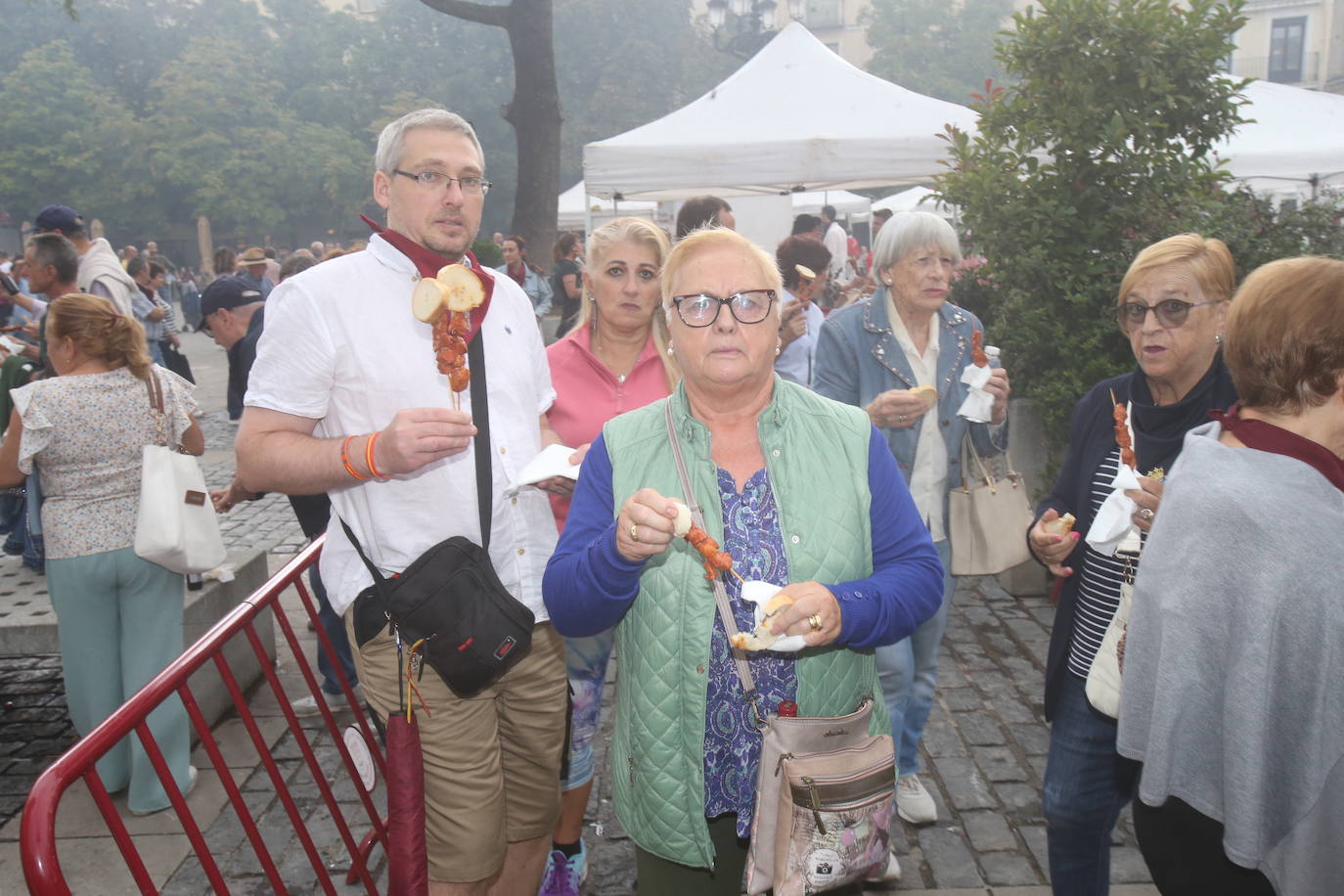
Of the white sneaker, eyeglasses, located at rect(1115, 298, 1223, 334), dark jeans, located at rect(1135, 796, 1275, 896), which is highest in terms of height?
eyeglasses, located at rect(1115, 298, 1223, 334)

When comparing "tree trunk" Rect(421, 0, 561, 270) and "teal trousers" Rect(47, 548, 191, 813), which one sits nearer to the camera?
"teal trousers" Rect(47, 548, 191, 813)

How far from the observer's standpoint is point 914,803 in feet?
12.2

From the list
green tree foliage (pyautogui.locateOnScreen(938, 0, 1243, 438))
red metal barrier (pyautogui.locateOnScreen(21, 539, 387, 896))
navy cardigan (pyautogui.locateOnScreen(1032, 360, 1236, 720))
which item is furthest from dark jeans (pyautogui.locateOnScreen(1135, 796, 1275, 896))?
green tree foliage (pyautogui.locateOnScreen(938, 0, 1243, 438))

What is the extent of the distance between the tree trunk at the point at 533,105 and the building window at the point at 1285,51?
49121mm

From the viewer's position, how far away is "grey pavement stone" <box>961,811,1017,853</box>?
3.56 metres

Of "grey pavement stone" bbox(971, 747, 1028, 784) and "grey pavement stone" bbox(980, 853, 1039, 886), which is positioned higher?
"grey pavement stone" bbox(980, 853, 1039, 886)

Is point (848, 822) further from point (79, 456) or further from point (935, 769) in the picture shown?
point (79, 456)

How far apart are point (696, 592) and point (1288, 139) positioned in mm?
11465

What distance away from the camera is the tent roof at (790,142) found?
8.70 m

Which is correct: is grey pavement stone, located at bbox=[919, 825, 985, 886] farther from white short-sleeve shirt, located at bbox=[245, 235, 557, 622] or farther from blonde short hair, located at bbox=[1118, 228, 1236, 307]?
blonde short hair, located at bbox=[1118, 228, 1236, 307]

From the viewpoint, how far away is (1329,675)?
172cm

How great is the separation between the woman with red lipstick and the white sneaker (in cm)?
97

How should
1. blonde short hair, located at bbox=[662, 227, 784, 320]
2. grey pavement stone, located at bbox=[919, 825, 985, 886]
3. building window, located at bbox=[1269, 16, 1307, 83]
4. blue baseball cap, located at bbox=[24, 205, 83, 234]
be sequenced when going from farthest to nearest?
building window, located at bbox=[1269, 16, 1307, 83]
blue baseball cap, located at bbox=[24, 205, 83, 234]
grey pavement stone, located at bbox=[919, 825, 985, 886]
blonde short hair, located at bbox=[662, 227, 784, 320]

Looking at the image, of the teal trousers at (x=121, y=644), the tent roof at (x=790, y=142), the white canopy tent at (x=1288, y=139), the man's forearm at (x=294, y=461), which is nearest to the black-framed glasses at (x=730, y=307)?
the man's forearm at (x=294, y=461)
